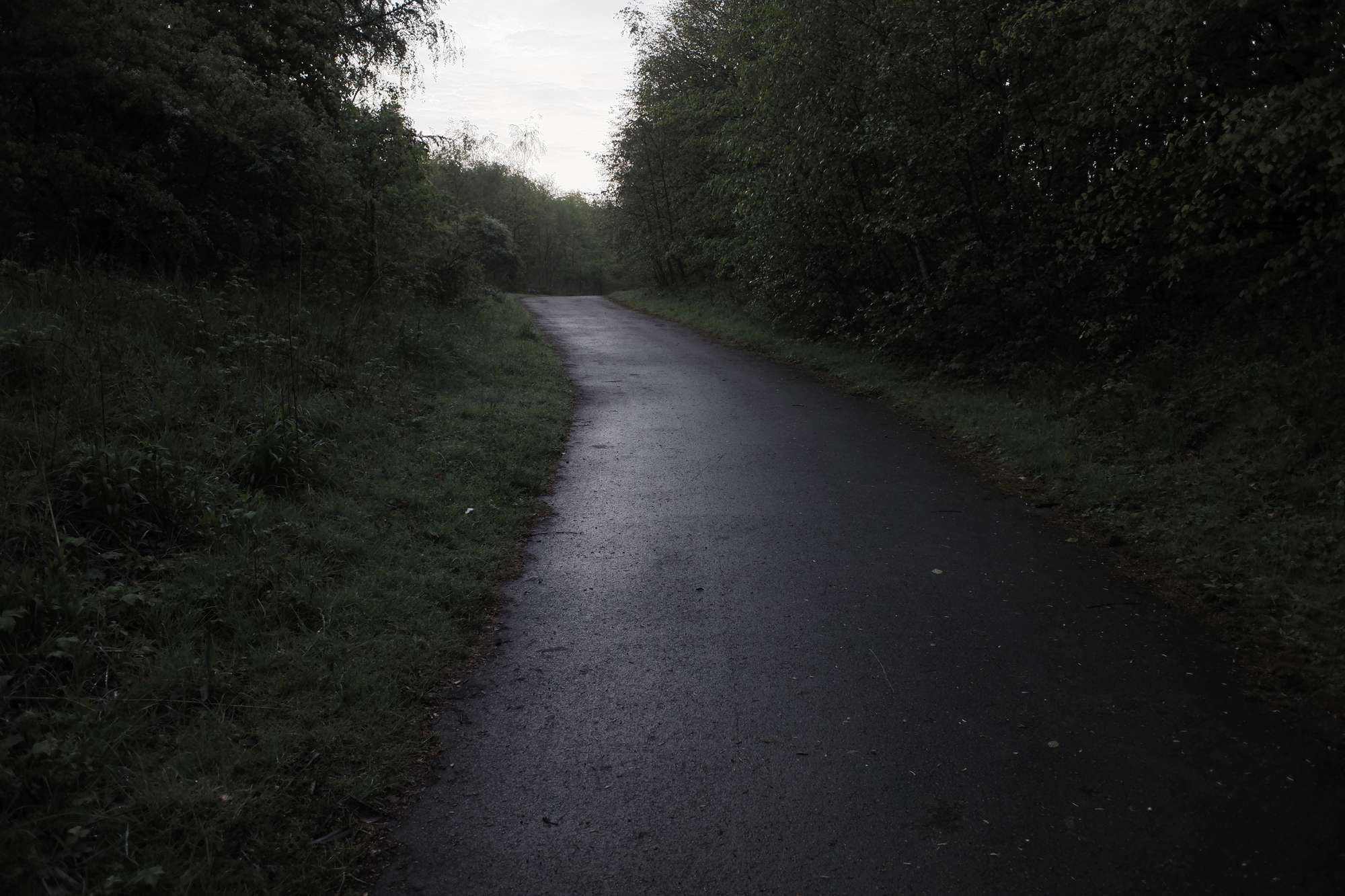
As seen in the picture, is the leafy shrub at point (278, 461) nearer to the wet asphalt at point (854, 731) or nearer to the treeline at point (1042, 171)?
the wet asphalt at point (854, 731)

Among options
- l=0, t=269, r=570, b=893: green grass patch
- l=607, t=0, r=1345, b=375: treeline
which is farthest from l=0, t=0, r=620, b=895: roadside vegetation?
l=607, t=0, r=1345, b=375: treeline

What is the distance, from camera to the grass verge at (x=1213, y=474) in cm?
470

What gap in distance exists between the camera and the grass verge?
4.70 metres

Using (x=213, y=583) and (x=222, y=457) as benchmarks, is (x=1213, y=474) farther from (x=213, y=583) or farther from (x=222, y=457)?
(x=222, y=457)

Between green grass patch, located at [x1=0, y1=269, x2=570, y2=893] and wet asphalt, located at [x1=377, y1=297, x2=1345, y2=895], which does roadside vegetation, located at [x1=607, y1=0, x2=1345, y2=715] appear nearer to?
wet asphalt, located at [x1=377, y1=297, x2=1345, y2=895]

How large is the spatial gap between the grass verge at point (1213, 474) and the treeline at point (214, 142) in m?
7.42

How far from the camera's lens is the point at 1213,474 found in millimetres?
6859

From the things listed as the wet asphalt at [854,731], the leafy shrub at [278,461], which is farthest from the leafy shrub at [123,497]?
the wet asphalt at [854,731]

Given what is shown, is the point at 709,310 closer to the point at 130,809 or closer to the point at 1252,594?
the point at 1252,594

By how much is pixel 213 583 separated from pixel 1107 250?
33.8 feet

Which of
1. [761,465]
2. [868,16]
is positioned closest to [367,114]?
[868,16]

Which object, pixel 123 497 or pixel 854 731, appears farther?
pixel 123 497

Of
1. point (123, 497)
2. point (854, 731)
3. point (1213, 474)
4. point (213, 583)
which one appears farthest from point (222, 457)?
point (1213, 474)

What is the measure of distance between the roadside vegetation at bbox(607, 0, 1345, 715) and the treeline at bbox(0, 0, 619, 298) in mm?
6631
